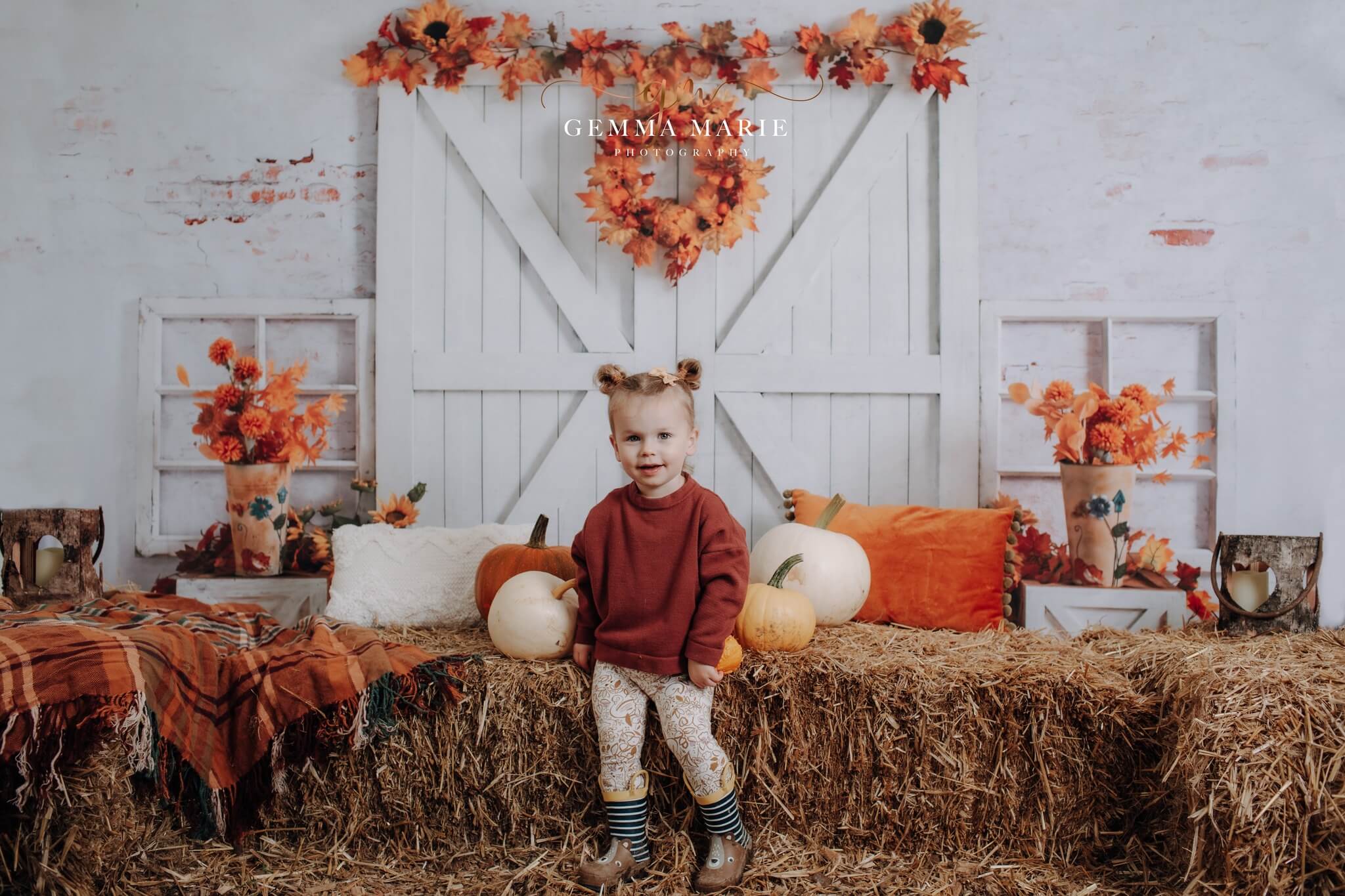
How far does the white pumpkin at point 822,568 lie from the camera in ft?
8.20

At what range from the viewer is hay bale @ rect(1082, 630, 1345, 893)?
1695 millimetres

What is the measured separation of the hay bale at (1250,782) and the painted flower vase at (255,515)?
279 centimetres

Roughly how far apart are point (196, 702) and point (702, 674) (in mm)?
1214

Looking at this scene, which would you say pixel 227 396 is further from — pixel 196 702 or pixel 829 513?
pixel 829 513

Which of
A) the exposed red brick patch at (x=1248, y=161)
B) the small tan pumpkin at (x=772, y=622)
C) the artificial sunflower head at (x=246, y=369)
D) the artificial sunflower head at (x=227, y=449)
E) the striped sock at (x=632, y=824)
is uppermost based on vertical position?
the exposed red brick patch at (x=1248, y=161)

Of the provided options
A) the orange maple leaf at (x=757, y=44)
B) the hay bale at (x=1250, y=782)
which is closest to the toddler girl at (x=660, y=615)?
the hay bale at (x=1250, y=782)

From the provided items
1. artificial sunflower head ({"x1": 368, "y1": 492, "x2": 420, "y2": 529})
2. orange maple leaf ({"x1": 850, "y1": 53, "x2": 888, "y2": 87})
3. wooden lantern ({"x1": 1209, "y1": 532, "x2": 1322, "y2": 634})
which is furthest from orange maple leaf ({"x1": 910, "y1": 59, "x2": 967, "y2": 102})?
artificial sunflower head ({"x1": 368, "y1": 492, "x2": 420, "y2": 529})

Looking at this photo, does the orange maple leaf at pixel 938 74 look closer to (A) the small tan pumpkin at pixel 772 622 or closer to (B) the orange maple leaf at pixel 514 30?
(B) the orange maple leaf at pixel 514 30

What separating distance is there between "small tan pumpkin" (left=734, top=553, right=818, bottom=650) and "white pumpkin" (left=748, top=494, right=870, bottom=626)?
0.23 metres

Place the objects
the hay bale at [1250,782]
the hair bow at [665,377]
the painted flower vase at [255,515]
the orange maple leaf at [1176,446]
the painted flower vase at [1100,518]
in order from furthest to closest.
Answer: the orange maple leaf at [1176,446]
the painted flower vase at [255,515]
the painted flower vase at [1100,518]
the hair bow at [665,377]
the hay bale at [1250,782]

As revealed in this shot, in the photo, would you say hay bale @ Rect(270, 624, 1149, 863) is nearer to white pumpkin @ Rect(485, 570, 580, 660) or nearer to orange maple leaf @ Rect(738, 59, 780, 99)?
white pumpkin @ Rect(485, 570, 580, 660)

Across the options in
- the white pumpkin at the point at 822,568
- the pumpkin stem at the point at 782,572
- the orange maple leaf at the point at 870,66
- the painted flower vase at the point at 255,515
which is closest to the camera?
the pumpkin stem at the point at 782,572

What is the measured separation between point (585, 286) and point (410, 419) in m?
0.87

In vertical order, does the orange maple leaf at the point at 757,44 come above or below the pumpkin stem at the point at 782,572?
above
